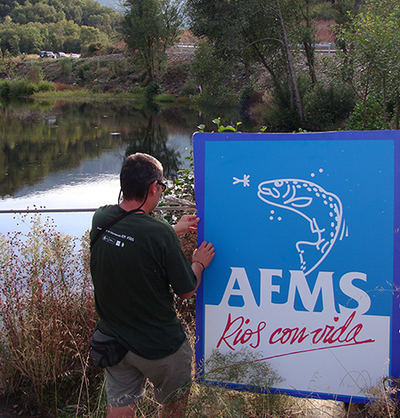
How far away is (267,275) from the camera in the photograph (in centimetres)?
207

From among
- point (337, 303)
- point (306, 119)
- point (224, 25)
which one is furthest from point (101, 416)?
point (224, 25)

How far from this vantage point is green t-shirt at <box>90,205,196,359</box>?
70.2 inches

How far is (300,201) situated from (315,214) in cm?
7

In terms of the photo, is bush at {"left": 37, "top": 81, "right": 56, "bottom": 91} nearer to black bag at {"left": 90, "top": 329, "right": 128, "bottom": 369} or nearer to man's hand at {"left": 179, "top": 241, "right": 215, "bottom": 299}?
man's hand at {"left": 179, "top": 241, "right": 215, "bottom": 299}

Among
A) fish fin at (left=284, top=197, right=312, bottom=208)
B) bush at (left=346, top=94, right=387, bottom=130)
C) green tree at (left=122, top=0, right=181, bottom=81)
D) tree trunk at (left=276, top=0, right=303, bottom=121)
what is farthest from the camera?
green tree at (left=122, top=0, right=181, bottom=81)

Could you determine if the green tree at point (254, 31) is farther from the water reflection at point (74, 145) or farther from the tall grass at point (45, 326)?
the tall grass at point (45, 326)

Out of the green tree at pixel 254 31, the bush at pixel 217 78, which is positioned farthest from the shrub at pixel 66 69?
the bush at pixel 217 78

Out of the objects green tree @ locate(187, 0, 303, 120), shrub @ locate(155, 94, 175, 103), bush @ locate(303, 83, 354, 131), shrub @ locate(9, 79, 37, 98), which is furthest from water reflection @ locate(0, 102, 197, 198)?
shrub @ locate(9, 79, 37, 98)

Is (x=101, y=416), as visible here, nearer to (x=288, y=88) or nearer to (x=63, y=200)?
(x=63, y=200)

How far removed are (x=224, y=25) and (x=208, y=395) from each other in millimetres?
21089

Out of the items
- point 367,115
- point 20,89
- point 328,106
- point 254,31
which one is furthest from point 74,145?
point 20,89

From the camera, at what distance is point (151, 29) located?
52.0 m

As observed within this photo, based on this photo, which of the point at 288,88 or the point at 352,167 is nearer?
the point at 352,167

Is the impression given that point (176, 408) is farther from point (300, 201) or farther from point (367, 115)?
point (367, 115)
